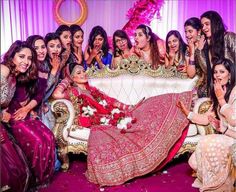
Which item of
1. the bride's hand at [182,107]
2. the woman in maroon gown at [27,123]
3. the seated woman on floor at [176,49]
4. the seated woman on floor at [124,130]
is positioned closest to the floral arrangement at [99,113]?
the seated woman on floor at [124,130]

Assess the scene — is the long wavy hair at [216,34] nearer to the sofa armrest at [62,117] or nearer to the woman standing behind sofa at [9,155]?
the sofa armrest at [62,117]

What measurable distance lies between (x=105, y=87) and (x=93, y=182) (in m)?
1.47

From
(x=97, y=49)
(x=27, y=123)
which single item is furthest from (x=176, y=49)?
(x=27, y=123)

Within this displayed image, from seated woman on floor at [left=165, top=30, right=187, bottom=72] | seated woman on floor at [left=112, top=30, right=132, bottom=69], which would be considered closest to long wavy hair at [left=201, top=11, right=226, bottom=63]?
seated woman on floor at [left=165, top=30, right=187, bottom=72]

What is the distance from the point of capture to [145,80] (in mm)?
4688

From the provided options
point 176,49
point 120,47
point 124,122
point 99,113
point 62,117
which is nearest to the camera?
point 124,122

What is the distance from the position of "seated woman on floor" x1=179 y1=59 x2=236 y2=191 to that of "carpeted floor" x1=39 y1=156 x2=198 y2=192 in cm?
22

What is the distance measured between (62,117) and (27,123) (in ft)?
1.97

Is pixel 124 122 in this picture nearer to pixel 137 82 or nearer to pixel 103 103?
pixel 103 103

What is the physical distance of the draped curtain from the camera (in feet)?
21.2

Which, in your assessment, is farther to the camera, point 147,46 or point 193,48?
point 147,46

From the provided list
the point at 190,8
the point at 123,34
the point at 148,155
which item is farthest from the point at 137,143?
the point at 190,8

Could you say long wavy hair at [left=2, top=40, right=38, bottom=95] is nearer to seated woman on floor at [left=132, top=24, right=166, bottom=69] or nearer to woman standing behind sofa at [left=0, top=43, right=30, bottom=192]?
woman standing behind sofa at [left=0, top=43, right=30, bottom=192]

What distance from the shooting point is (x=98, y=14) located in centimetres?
651
